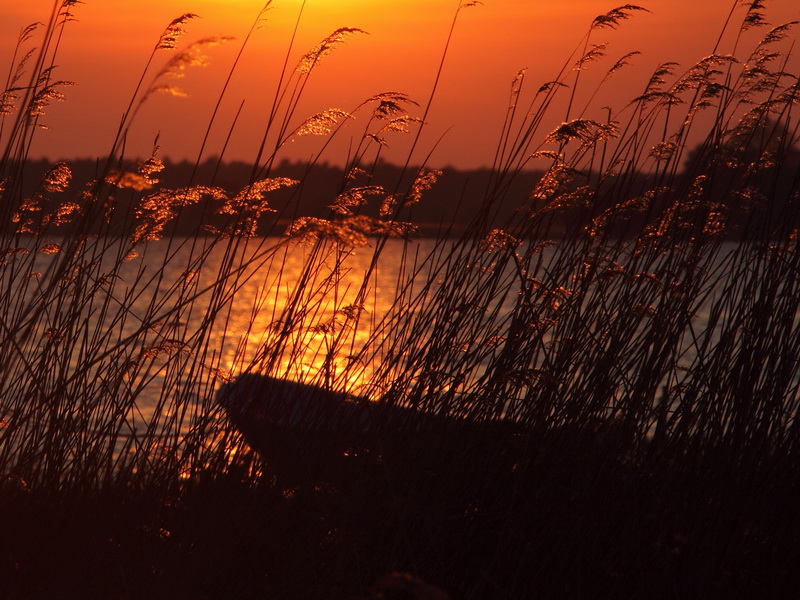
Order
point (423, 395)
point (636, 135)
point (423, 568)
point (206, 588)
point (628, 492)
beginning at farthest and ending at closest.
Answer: point (636, 135), point (423, 395), point (628, 492), point (423, 568), point (206, 588)

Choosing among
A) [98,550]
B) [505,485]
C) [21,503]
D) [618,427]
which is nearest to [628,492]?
[618,427]

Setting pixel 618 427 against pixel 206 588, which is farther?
pixel 618 427

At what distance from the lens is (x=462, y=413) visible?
6.52 ft

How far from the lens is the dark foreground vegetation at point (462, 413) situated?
168 cm

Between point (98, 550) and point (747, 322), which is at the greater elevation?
point (747, 322)

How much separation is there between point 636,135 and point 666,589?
1.13m

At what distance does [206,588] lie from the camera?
1.61 metres

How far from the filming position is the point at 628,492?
187 cm

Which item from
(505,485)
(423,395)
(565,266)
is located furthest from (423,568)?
(565,266)

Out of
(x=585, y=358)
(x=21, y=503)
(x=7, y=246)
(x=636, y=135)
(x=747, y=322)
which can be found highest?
(x=636, y=135)

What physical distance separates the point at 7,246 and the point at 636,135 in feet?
5.29

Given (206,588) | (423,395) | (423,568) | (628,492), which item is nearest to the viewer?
(206,588)

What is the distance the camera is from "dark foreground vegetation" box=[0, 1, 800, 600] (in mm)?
1683

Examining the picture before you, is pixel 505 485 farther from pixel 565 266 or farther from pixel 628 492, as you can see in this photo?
pixel 565 266
